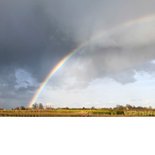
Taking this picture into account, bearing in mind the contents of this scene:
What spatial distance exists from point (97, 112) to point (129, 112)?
33.2 ft
